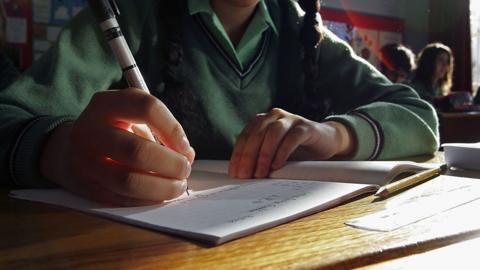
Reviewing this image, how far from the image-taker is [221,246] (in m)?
Result: 0.31

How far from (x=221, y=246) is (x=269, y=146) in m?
0.28

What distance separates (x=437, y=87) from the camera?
3.81m

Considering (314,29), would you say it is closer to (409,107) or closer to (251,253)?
(409,107)

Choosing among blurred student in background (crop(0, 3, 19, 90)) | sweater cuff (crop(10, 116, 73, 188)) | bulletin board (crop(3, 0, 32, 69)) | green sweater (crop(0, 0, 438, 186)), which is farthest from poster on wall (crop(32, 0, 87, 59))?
sweater cuff (crop(10, 116, 73, 188))

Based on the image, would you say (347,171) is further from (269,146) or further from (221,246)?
(221,246)

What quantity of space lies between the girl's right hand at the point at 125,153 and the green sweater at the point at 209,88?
10cm

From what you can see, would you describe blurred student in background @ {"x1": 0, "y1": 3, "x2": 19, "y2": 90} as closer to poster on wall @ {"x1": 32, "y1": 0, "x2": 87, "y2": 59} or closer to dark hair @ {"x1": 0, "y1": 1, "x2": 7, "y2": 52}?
dark hair @ {"x1": 0, "y1": 1, "x2": 7, "y2": 52}

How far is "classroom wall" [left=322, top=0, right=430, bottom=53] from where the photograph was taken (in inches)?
165

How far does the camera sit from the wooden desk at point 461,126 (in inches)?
109

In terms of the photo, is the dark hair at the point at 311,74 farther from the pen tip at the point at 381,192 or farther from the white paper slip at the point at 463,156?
the pen tip at the point at 381,192

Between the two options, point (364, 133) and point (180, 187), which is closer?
point (180, 187)

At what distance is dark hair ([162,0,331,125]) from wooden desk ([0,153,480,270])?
17.8 inches

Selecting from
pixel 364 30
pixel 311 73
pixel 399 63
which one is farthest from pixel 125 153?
pixel 364 30

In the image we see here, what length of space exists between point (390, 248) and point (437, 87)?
3.79m
